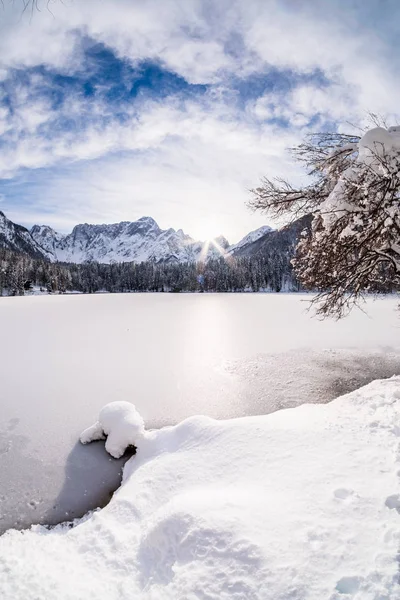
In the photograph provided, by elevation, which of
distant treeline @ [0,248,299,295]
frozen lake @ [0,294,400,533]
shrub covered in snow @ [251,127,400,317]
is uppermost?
distant treeline @ [0,248,299,295]

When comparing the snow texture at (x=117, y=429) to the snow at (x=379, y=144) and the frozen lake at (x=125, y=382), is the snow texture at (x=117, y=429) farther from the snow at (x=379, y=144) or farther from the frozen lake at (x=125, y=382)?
the snow at (x=379, y=144)

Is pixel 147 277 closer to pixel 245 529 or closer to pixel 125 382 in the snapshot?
pixel 125 382

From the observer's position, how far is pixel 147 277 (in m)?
147

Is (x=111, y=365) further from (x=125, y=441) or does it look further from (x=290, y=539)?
(x=290, y=539)

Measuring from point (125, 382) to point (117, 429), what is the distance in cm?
480

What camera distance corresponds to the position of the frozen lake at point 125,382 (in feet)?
22.7

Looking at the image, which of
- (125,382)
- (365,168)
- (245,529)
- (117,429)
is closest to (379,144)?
(365,168)

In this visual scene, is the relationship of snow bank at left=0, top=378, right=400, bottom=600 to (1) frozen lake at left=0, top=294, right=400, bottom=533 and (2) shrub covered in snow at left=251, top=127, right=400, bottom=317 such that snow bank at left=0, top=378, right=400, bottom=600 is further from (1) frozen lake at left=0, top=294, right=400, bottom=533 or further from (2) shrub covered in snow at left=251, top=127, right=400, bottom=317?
(2) shrub covered in snow at left=251, top=127, right=400, bottom=317

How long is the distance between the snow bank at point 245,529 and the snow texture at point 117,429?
1.39 meters

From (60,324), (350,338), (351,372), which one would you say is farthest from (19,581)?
(60,324)


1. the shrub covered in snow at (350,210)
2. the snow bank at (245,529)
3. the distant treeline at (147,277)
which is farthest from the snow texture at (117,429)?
the distant treeline at (147,277)

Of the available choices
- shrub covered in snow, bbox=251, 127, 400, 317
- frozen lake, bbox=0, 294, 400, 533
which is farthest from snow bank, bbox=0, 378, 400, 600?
shrub covered in snow, bbox=251, 127, 400, 317

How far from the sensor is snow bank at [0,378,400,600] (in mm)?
2984

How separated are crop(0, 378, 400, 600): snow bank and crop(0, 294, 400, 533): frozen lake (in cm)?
137
